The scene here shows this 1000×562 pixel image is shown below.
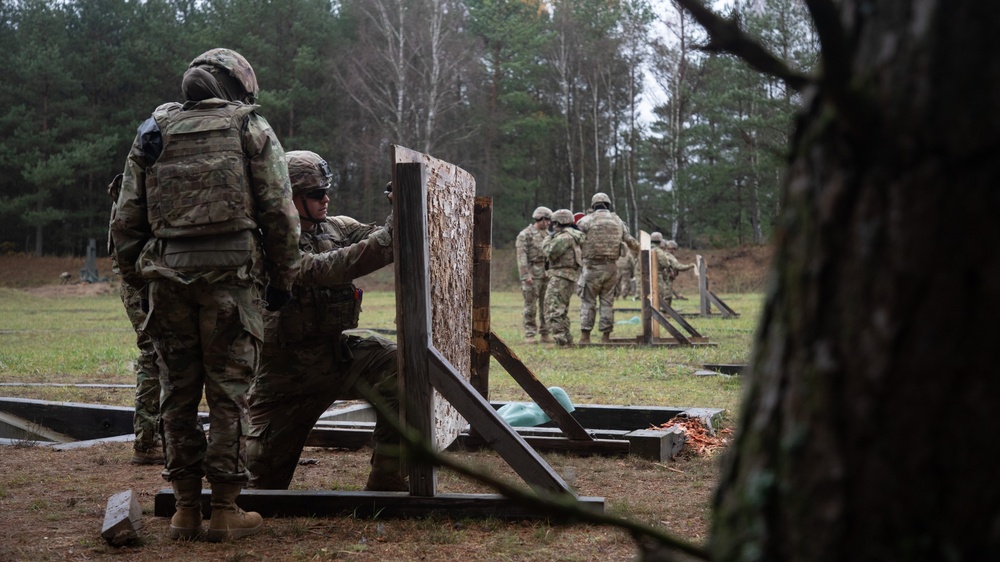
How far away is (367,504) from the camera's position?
4.30 meters

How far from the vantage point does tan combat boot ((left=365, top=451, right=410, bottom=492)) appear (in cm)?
462

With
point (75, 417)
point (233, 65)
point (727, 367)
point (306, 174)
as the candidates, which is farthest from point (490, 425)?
point (727, 367)

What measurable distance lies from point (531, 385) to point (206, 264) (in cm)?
241

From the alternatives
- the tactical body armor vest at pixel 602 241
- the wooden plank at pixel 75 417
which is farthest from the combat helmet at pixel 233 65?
the tactical body armor vest at pixel 602 241

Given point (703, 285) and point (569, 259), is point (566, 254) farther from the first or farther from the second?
point (703, 285)

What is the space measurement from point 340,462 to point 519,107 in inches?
1667

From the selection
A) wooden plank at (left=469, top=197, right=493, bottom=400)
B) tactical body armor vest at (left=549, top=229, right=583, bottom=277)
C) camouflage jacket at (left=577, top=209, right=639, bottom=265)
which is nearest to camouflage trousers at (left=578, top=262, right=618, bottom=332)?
camouflage jacket at (left=577, top=209, right=639, bottom=265)

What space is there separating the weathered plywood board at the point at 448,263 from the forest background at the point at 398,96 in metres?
34.6

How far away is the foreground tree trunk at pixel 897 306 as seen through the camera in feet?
2.81

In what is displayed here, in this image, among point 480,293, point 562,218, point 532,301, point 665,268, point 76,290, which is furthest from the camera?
point 76,290

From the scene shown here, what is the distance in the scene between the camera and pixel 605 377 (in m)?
10.1

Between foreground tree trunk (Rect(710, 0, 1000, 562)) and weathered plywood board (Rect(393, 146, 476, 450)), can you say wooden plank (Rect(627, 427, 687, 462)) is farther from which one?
foreground tree trunk (Rect(710, 0, 1000, 562))

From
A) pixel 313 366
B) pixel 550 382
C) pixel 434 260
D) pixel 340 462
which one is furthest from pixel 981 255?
pixel 550 382

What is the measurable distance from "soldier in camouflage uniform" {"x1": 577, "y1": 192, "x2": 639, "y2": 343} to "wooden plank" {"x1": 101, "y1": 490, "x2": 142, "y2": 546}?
11.3m
